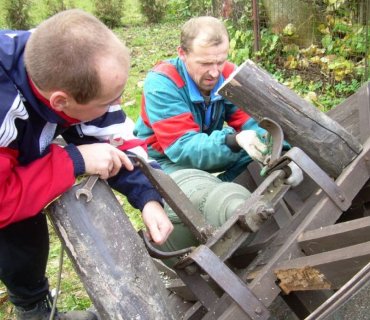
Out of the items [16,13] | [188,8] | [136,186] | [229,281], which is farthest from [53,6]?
[229,281]

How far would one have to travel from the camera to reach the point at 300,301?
1.96 m

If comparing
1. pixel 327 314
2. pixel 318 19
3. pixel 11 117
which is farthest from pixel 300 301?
pixel 318 19

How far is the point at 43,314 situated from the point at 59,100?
1.18m

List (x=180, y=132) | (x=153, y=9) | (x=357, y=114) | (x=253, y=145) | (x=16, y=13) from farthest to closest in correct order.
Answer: (x=153, y=9)
(x=16, y=13)
(x=180, y=132)
(x=357, y=114)
(x=253, y=145)

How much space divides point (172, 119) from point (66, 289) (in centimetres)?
128

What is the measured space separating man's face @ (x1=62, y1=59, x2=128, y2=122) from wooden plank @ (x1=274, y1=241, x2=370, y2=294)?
2.77 ft

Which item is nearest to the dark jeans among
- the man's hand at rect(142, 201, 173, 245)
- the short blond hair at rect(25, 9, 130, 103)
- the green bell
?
the man's hand at rect(142, 201, 173, 245)

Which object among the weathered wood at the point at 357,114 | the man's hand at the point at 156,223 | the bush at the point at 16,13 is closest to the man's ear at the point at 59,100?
the man's hand at the point at 156,223

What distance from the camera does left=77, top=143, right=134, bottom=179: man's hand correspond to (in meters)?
1.74

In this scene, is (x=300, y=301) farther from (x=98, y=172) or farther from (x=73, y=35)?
(x=73, y=35)

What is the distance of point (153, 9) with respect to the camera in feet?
38.0

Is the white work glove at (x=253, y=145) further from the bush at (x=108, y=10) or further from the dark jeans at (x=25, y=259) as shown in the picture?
the bush at (x=108, y=10)

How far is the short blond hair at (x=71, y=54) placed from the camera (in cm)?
156

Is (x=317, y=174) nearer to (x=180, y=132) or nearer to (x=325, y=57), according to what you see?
(x=180, y=132)
